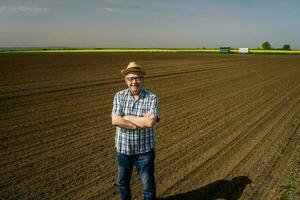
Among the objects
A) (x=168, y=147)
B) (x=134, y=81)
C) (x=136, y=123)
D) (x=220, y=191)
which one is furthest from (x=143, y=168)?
(x=168, y=147)

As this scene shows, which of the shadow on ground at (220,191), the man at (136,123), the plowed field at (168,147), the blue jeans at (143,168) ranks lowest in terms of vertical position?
the shadow on ground at (220,191)

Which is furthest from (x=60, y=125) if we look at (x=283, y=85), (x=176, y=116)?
(x=283, y=85)

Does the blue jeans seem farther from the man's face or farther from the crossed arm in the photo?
the man's face

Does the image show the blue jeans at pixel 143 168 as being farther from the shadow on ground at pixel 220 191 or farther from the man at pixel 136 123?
the shadow on ground at pixel 220 191

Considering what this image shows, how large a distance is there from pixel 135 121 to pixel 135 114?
104 millimetres

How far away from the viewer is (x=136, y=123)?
4.07 meters

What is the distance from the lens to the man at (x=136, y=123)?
409 centimetres

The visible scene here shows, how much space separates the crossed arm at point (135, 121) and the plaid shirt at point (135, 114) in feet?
0.19

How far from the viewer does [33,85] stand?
1739 centimetres

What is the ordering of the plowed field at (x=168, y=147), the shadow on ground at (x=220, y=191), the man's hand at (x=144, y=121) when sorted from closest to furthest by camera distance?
the man's hand at (x=144, y=121) < the shadow on ground at (x=220, y=191) < the plowed field at (x=168, y=147)

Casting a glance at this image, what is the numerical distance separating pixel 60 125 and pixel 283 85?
14.2 m

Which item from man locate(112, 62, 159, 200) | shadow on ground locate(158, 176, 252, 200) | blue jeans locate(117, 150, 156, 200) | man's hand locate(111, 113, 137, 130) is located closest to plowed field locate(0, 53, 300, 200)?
shadow on ground locate(158, 176, 252, 200)

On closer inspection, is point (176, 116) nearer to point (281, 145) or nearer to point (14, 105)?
point (281, 145)

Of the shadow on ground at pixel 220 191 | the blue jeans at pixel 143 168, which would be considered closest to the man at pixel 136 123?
the blue jeans at pixel 143 168
